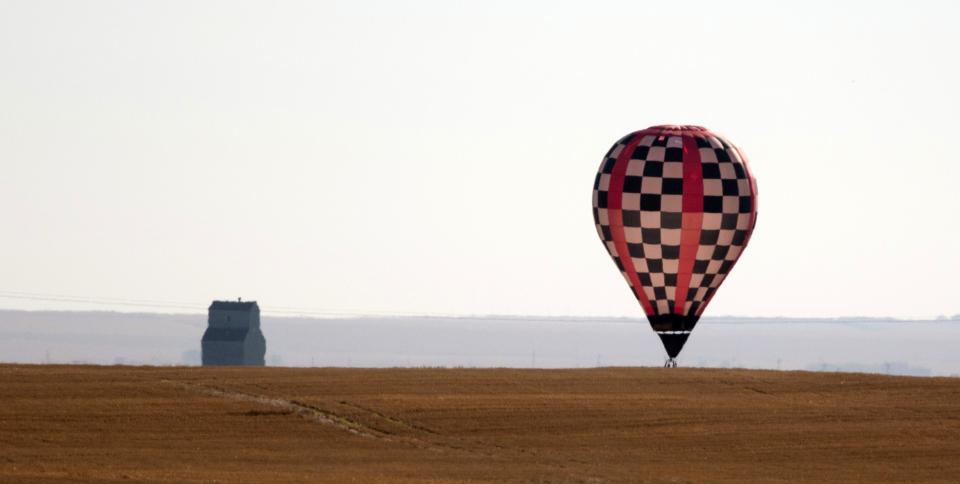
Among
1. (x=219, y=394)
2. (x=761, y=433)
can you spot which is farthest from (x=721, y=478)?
(x=219, y=394)

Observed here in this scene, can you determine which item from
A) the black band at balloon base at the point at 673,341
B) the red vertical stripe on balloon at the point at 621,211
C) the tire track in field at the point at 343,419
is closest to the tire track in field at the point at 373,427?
the tire track in field at the point at 343,419

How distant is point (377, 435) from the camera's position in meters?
71.9

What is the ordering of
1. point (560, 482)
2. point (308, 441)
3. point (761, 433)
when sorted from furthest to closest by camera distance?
1. point (761, 433)
2. point (308, 441)
3. point (560, 482)

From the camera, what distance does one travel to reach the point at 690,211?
8988 cm

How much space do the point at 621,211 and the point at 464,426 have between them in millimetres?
19052

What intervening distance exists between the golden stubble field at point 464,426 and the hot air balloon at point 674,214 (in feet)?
11.7

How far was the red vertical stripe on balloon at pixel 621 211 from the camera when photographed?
90.3 m

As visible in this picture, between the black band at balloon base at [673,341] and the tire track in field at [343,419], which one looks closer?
the tire track in field at [343,419]

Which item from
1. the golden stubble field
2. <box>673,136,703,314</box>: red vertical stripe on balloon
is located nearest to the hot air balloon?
<box>673,136,703,314</box>: red vertical stripe on balloon

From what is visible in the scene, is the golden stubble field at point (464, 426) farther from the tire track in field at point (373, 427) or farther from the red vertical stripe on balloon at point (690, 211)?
the red vertical stripe on balloon at point (690, 211)

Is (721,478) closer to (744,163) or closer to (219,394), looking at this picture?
(219,394)

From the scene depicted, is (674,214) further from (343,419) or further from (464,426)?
(343,419)

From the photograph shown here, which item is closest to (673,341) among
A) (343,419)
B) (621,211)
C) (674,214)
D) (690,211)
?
(674,214)

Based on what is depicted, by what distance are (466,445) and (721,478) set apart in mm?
9376
